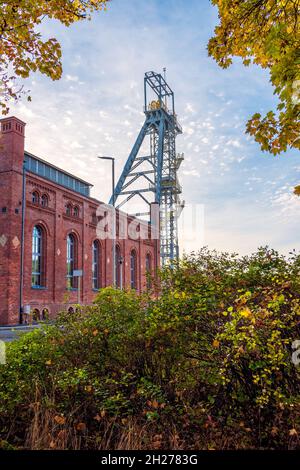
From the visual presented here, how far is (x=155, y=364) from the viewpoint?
4.74 metres

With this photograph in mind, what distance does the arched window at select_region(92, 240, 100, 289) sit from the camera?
35.6 m

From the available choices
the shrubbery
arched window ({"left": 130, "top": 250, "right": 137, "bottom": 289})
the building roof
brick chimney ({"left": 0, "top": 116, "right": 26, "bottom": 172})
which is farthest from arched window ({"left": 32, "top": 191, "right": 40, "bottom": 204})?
the shrubbery

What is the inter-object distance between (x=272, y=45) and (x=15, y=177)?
23.1 metres

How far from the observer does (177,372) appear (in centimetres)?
459

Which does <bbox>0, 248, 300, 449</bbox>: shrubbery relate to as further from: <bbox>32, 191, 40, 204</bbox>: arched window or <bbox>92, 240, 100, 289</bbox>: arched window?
<bbox>92, 240, 100, 289</bbox>: arched window

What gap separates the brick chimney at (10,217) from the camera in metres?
23.0

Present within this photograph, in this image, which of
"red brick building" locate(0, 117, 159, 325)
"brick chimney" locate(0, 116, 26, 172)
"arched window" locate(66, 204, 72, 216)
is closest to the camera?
"red brick building" locate(0, 117, 159, 325)

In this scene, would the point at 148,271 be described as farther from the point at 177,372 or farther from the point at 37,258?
the point at 37,258

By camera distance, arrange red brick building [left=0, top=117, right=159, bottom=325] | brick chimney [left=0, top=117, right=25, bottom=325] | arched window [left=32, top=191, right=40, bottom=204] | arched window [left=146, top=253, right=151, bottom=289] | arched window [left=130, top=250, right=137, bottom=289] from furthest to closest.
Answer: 1. arched window [left=130, top=250, right=137, bottom=289]
2. arched window [left=32, top=191, right=40, bottom=204]
3. red brick building [left=0, top=117, right=159, bottom=325]
4. brick chimney [left=0, top=117, right=25, bottom=325]
5. arched window [left=146, top=253, right=151, bottom=289]

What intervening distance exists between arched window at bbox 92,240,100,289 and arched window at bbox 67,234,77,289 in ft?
12.5

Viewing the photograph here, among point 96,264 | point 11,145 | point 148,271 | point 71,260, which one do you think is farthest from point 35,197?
point 148,271

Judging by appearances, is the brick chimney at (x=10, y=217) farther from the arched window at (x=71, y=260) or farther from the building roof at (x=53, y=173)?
the arched window at (x=71, y=260)

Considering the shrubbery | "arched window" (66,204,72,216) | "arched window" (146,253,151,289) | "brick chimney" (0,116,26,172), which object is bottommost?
the shrubbery
